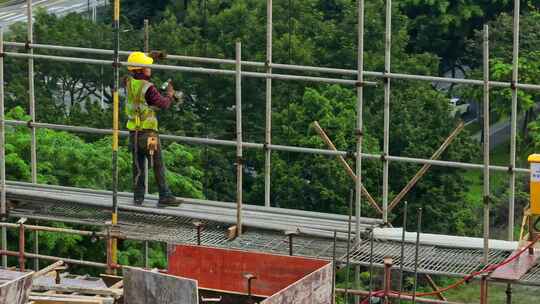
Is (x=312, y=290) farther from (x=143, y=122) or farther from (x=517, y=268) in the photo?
(x=143, y=122)

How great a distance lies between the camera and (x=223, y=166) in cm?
4819

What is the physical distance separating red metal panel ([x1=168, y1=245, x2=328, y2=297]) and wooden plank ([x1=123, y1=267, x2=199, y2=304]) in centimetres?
162

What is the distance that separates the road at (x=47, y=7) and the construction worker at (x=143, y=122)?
175 ft

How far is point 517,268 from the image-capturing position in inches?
685

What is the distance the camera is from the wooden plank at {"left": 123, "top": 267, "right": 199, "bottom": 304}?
49.8 feet

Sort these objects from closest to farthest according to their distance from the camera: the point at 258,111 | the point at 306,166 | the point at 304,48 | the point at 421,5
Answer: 1. the point at 306,166
2. the point at 258,111
3. the point at 304,48
4. the point at 421,5

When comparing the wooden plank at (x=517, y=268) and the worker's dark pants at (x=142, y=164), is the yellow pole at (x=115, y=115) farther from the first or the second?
the wooden plank at (x=517, y=268)

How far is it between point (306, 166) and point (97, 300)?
3189 cm

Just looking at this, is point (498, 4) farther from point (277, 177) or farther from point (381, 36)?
point (277, 177)

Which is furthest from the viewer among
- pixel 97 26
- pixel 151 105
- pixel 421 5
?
pixel 421 5

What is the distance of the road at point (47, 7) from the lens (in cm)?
7519

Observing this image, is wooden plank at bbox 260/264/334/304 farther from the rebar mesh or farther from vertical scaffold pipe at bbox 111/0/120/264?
vertical scaffold pipe at bbox 111/0/120/264

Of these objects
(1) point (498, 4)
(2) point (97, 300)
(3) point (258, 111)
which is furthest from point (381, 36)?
(2) point (97, 300)

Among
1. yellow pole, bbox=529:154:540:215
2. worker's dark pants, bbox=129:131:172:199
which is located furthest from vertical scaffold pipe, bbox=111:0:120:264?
yellow pole, bbox=529:154:540:215
